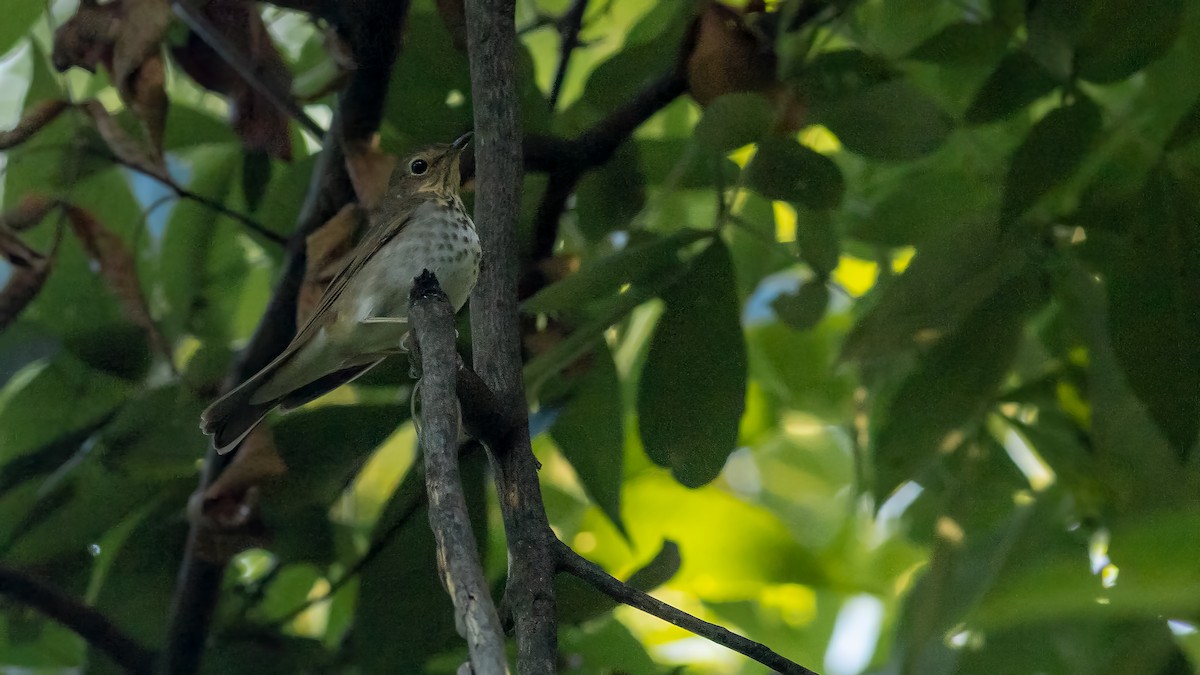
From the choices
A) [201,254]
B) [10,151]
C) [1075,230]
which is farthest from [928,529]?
[10,151]

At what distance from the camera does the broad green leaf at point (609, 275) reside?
171cm

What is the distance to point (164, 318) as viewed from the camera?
2.49 meters

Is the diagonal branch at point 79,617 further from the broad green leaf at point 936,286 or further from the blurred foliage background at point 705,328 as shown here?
the broad green leaf at point 936,286

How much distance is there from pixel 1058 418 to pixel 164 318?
6.04 feet

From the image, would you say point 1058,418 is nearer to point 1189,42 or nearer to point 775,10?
point 1189,42

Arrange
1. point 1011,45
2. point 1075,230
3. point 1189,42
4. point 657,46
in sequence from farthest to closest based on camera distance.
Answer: point 657,46 → point 1011,45 → point 1075,230 → point 1189,42

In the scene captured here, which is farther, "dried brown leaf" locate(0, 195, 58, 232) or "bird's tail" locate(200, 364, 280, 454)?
"dried brown leaf" locate(0, 195, 58, 232)

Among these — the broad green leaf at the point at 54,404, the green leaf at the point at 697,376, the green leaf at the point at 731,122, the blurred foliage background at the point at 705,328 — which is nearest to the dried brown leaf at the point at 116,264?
the blurred foliage background at the point at 705,328

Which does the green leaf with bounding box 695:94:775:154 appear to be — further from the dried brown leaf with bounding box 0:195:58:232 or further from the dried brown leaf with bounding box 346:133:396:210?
the dried brown leaf with bounding box 0:195:58:232

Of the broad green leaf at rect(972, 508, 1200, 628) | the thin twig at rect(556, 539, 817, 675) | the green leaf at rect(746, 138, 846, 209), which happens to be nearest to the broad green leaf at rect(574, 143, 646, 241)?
the green leaf at rect(746, 138, 846, 209)

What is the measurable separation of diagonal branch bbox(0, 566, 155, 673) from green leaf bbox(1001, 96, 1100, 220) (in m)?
1.78

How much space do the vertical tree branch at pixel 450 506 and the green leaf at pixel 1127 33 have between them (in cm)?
106

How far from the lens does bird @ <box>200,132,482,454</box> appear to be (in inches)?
82.1

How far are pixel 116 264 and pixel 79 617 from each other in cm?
68
